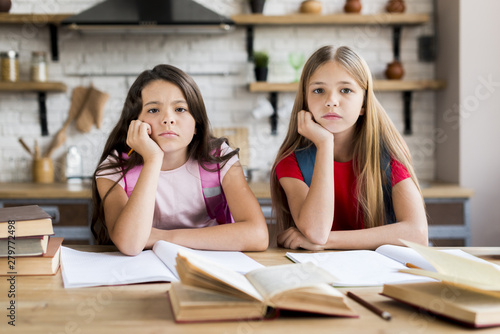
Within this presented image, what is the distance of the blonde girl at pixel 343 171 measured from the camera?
53.4 inches

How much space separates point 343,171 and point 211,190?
0.42 meters

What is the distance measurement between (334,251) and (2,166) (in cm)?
267

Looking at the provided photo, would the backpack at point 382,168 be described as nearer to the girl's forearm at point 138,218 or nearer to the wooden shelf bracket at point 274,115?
the girl's forearm at point 138,218

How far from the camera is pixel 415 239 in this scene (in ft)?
4.56

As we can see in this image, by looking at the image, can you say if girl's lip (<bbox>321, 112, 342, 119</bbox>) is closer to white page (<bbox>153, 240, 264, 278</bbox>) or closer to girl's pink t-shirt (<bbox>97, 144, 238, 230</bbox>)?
girl's pink t-shirt (<bbox>97, 144, 238, 230</bbox>)

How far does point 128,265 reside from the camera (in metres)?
1.07

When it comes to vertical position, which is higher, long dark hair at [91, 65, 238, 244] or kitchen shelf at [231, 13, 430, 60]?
kitchen shelf at [231, 13, 430, 60]

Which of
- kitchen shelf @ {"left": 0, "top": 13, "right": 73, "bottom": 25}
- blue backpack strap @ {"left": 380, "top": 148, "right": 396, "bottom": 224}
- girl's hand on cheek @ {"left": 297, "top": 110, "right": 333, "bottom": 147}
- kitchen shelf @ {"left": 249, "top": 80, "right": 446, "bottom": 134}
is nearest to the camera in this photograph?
girl's hand on cheek @ {"left": 297, "top": 110, "right": 333, "bottom": 147}

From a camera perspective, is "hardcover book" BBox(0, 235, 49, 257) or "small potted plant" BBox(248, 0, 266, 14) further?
"small potted plant" BBox(248, 0, 266, 14)

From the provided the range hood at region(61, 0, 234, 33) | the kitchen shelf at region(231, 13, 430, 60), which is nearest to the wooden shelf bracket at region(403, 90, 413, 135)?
the kitchen shelf at region(231, 13, 430, 60)

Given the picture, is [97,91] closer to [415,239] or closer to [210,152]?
[210,152]

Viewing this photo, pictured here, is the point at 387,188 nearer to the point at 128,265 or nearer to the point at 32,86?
the point at 128,265

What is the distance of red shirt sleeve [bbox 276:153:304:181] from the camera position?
1585mm

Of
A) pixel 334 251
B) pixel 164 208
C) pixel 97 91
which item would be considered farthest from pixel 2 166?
pixel 334 251
